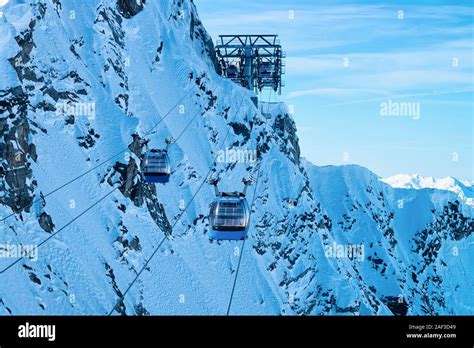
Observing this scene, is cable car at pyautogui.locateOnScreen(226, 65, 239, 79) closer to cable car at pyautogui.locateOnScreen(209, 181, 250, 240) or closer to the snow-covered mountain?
the snow-covered mountain

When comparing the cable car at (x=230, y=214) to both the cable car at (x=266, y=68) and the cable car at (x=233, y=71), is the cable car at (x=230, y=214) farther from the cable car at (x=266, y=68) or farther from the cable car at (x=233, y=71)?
the cable car at (x=233, y=71)

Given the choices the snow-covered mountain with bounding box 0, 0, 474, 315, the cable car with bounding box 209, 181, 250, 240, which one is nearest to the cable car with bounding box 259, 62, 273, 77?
the snow-covered mountain with bounding box 0, 0, 474, 315

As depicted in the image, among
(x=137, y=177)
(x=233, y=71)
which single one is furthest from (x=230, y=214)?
(x=137, y=177)

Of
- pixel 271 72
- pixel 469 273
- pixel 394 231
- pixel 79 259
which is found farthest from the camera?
pixel 469 273
